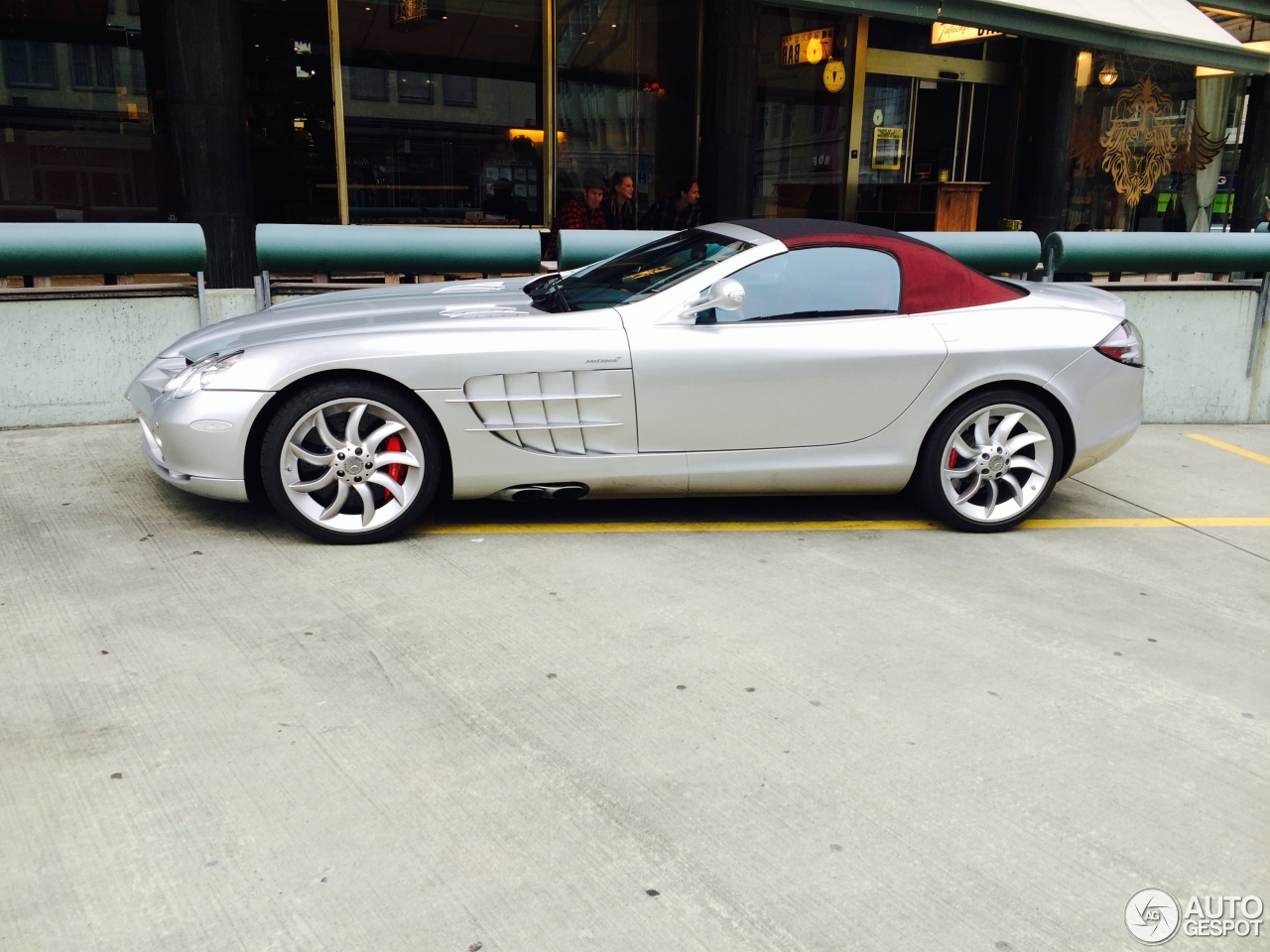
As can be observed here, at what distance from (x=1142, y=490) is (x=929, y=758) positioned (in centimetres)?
376

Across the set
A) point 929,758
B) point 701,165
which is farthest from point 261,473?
point 701,165

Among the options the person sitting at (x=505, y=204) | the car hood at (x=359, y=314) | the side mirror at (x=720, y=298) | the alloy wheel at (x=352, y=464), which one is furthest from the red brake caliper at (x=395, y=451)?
the person sitting at (x=505, y=204)

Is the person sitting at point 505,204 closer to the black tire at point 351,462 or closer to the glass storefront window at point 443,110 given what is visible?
the glass storefront window at point 443,110

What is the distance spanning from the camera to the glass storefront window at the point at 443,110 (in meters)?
11.0

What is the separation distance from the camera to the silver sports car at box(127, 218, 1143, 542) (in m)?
4.57

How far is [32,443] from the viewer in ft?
20.2

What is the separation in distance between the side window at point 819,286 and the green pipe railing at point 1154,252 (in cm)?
328

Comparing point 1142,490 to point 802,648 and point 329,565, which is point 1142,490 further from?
point 329,565

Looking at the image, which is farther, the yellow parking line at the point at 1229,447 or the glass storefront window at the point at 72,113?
the glass storefront window at the point at 72,113

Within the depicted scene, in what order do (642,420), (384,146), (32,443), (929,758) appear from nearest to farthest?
(929,758) → (642,420) → (32,443) → (384,146)

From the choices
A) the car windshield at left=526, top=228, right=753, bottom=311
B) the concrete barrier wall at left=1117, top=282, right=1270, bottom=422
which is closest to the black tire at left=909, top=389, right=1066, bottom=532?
the car windshield at left=526, top=228, right=753, bottom=311

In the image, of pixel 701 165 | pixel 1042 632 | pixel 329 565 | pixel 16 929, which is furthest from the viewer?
pixel 701 165

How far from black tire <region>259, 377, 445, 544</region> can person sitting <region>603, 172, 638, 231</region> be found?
5935 millimetres
